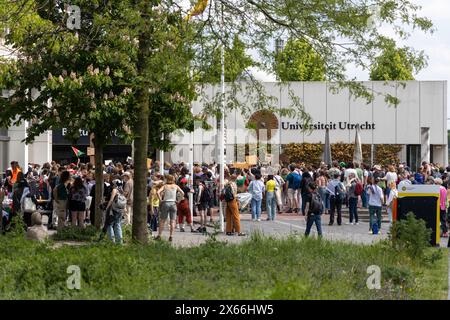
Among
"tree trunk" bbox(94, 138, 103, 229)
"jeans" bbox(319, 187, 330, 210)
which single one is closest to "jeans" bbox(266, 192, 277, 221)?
"jeans" bbox(319, 187, 330, 210)

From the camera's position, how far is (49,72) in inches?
822

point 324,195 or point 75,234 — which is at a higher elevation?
point 324,195

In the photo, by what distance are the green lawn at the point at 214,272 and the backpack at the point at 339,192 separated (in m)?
11.7

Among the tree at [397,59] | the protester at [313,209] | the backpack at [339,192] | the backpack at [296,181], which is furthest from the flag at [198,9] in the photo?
the backpack at [296,181]

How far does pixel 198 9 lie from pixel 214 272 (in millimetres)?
4897

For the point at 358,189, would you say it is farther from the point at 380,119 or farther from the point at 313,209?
the point at 380,119

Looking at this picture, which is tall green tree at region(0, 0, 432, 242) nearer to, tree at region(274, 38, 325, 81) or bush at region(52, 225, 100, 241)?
tree at region(274, 38, 325, 81)

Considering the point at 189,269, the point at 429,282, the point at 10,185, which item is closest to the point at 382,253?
the point at 429,282

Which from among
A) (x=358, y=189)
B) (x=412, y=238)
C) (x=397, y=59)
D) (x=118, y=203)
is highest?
(x=397, y=59)


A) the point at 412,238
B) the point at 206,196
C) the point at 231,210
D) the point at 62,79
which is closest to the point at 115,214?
the point at 62,79

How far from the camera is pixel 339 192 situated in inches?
1093

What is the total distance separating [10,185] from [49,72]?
5.93 meters

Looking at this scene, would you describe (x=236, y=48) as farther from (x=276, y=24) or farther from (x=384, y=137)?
(x=384, y=137)

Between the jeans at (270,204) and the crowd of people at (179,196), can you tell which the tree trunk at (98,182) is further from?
the jeans at (270,204)
